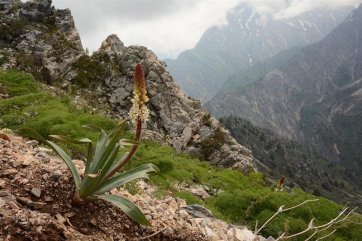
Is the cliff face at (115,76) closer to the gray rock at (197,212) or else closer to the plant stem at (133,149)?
the gray rock at (197,212)

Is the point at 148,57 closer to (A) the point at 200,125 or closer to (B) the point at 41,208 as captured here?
(A) the point at 200,125

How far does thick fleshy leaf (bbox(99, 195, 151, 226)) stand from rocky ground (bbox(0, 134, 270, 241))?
30 centimetres

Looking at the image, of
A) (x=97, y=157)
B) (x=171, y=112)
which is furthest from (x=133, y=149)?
(x=171, y=112)

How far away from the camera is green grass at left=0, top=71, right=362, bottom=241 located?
1067 centimetres

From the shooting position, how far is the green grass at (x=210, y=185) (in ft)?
35.0

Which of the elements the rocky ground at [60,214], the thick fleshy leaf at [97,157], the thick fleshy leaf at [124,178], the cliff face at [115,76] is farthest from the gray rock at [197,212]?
the cliff face at [115,76]

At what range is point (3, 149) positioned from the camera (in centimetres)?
663

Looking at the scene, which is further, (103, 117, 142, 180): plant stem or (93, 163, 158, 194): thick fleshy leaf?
(93, 163, 158, 194): thick fleshy leaf

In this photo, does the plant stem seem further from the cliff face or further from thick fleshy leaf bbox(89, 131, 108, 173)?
the cliff face

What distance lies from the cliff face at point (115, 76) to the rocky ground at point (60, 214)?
19467 millimetres

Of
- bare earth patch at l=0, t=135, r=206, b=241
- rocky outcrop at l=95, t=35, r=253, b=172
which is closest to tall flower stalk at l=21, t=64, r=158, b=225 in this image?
bare earth patch at l=0, t=135, r=206, b=241

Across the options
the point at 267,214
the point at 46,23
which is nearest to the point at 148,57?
the point at 46,23

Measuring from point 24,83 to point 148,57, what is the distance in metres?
12.0

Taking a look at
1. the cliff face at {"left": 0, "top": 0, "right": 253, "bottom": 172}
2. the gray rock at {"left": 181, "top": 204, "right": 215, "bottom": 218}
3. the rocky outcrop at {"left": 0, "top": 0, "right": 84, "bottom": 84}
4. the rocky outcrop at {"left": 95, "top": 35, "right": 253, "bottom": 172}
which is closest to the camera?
the gray rock at {"left": 181, "top": 204, "right": 215, "bottom": 218}
